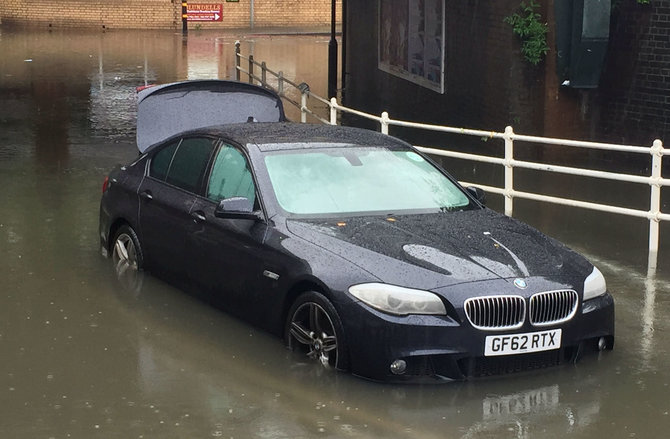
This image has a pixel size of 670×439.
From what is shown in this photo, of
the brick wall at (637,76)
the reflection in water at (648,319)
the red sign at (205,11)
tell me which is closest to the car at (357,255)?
the reflection in water at (648,319)

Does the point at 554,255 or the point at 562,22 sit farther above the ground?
the point at 562,22

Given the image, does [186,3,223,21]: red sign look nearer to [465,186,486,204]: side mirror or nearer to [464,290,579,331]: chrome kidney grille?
[465,186,486,204]: side mirror

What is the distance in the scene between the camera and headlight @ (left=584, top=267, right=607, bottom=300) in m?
7.98

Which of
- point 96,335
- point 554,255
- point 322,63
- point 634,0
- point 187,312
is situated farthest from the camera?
point 322,63

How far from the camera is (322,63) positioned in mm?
36094

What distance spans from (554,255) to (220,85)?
718 centimetres

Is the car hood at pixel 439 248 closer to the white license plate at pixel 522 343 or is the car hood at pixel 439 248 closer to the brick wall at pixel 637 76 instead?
the white license plate at pixel 522 343

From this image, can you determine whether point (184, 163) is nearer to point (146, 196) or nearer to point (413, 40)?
point (146, 196)

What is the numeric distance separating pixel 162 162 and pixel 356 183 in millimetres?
1891

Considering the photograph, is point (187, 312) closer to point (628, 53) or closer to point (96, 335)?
point (96, 335)

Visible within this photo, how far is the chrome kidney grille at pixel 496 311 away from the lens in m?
7.54

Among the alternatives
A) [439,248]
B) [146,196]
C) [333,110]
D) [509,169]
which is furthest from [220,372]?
[333,110]

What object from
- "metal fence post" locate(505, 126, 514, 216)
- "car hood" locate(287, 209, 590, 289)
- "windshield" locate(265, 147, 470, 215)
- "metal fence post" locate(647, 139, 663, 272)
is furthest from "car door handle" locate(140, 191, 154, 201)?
"metal fence post" locate(647, 139, 663, 272)

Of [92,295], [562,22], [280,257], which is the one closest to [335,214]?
[280,257]
